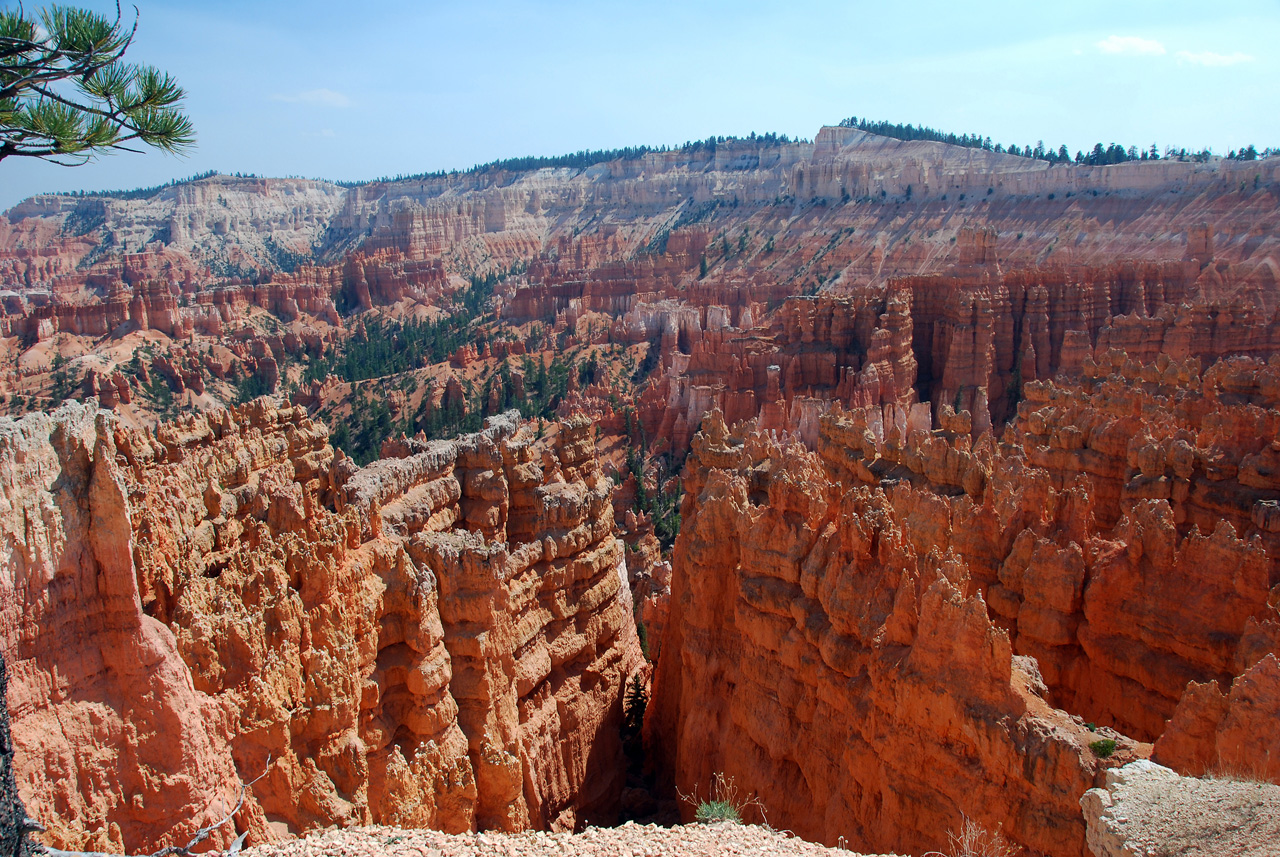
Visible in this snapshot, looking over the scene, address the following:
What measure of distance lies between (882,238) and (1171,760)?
278 feet

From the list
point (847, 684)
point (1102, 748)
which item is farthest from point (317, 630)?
point (1102, 748)

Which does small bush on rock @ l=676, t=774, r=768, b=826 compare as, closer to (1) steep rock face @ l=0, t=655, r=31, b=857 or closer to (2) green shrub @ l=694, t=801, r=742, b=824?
(2) green shrub @ l=694, t=801, r=742, b=824

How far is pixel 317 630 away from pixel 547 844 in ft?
14.8

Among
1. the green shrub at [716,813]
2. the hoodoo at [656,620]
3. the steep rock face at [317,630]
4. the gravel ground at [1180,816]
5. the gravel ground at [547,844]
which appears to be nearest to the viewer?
the gravel ground at [1180,816]

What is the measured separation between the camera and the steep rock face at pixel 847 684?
9.14 metres

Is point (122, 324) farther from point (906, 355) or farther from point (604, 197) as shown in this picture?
point (604, 197)

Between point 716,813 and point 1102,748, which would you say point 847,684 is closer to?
point 716,813

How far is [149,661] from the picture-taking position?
26.2 ft

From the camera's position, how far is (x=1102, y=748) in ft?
28.0

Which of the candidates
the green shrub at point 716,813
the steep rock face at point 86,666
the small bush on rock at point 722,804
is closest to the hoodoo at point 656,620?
the steep rock face at point 86,666

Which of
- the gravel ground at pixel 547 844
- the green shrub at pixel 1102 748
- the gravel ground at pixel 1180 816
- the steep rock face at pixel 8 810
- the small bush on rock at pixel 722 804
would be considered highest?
the steep rock face at pixel 8 810

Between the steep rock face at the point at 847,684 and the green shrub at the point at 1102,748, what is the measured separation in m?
0.13

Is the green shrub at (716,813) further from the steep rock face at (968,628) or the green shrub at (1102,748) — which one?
the green shrub at (1102,748)

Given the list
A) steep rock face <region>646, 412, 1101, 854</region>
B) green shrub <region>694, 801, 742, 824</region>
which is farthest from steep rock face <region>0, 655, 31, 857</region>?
steep rock face <region>646, 412, 1101, 854</region>
